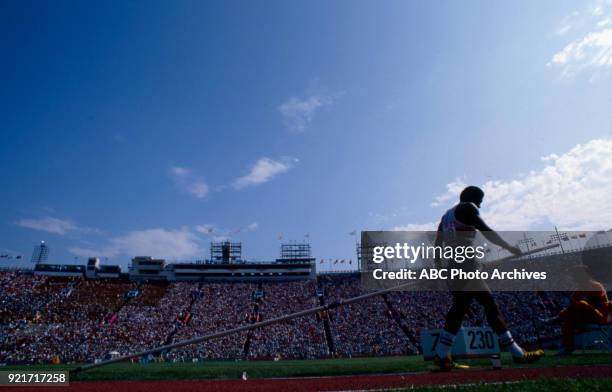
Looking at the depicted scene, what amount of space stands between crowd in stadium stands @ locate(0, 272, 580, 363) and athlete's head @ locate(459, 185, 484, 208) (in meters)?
35.0

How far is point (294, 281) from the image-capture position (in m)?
64.6

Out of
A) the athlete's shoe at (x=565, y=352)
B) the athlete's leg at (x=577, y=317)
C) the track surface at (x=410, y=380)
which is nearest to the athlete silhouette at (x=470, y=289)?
the track surface at (x=410, y=380)

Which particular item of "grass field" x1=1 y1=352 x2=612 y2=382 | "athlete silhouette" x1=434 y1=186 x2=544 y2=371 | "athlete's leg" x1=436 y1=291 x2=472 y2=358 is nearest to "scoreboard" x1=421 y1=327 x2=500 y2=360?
"grass field" x1=1 y1=352 x2=612 y2=382

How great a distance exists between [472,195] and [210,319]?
154ft

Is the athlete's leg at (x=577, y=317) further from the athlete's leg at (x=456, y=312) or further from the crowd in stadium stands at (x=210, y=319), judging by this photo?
the crowd in stadium stands at (x=210, y=319)

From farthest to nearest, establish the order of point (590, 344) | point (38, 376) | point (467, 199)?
1. point (590, 344)
2. point (38, 376)
3. point (467, 199)

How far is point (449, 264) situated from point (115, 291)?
59.4m

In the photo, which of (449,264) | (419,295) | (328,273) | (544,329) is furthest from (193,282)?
(449,264)

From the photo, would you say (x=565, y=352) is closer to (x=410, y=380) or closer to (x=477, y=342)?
(x=477, y=342)

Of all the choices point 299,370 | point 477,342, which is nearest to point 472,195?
point 477,342

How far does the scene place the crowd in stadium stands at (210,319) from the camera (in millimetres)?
38031

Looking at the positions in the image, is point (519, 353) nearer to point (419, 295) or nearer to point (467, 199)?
point (467, 199)

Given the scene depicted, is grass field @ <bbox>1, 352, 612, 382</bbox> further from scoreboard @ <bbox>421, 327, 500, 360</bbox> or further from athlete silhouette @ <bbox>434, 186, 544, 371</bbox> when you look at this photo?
athlete silhouette @ <bbox>434, 186, 544, 371</bbox>

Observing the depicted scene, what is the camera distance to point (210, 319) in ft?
155
